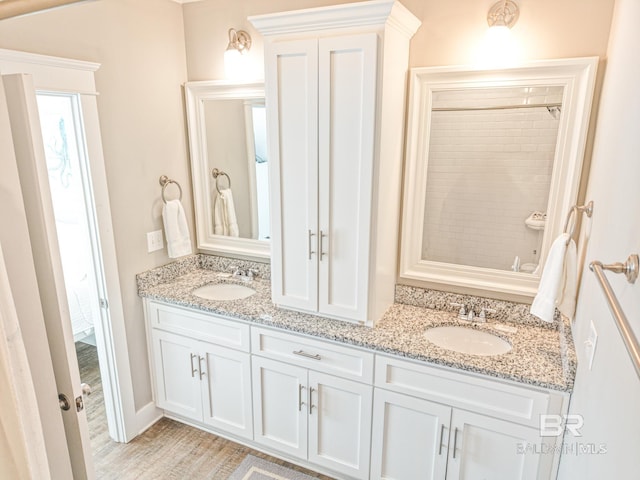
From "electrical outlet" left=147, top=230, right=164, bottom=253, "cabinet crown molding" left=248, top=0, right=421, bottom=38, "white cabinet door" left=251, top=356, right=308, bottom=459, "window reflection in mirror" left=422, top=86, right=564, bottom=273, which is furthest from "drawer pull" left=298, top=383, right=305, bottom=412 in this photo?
"cabinet crown molding" left=248, top=0, right=421, bottom=38

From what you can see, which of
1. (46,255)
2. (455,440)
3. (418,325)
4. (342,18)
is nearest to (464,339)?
(418,325)

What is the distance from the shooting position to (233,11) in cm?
240

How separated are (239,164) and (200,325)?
102 centimetres

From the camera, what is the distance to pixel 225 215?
2752mm

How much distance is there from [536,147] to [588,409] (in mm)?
1175

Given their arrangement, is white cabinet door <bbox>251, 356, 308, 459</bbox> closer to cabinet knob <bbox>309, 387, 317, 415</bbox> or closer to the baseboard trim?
cabinet knob <bbox>309, 387, 317, 415</bbox>

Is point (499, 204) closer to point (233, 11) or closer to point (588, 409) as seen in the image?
point (588, 409)

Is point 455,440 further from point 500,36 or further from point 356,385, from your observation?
point 500,36

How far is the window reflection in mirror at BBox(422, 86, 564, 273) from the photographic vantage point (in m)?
1.90

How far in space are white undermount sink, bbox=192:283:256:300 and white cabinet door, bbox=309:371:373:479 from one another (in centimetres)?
80

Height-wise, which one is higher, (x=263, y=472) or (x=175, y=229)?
Answer: (x=175, y=229)

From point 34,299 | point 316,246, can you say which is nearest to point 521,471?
point 316,246

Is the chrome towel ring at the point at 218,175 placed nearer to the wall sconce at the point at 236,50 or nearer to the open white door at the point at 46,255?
the wall sconce at the point at 236,50

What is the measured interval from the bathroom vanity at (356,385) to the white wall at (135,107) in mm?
117
